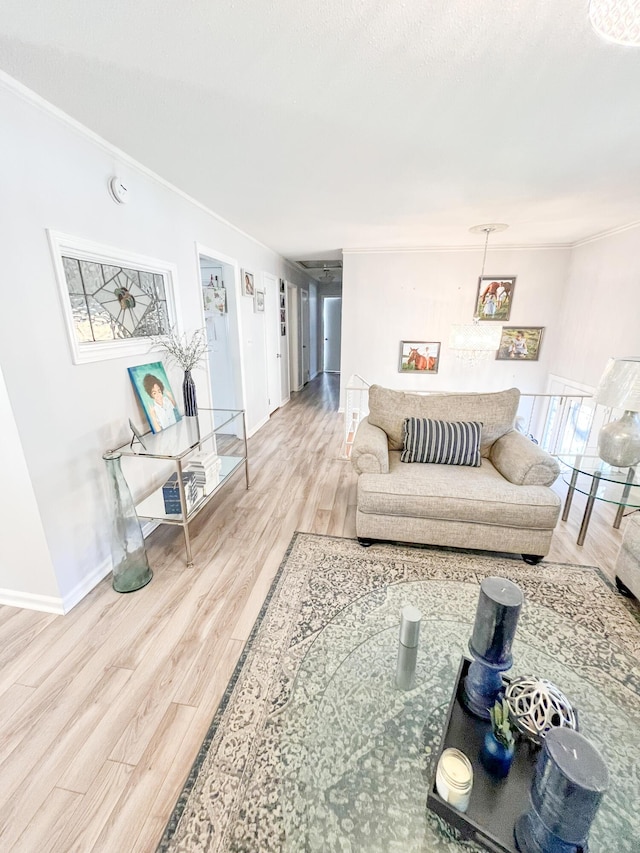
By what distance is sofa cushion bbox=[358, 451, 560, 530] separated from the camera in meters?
2.04

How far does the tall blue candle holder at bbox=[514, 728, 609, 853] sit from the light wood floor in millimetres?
1039

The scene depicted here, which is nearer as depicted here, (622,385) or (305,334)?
(622,385)

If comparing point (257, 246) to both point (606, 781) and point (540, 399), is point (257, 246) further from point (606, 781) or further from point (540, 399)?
point (606, 781)

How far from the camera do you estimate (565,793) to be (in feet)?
2.12

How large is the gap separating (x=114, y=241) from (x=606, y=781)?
2786 millimetres

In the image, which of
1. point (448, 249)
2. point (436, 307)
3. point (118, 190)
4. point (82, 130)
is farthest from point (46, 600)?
point (448, 249)

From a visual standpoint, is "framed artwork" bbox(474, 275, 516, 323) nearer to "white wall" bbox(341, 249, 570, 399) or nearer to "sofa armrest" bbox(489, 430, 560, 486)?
"white wall" bbox(341, 249, 570, 399)

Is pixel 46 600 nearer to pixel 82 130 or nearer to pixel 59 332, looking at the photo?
pixel 59 332

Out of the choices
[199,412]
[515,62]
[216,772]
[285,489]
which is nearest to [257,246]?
[199,412]

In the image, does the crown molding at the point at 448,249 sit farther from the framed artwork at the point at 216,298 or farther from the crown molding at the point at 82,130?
the crown molding at the point at 82,130

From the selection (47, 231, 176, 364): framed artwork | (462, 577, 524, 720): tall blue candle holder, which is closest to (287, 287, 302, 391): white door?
(47, 231, 176, 364): framed artwork

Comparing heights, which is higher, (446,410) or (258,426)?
(446,410)

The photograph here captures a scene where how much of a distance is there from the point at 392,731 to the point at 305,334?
7097 millimetres

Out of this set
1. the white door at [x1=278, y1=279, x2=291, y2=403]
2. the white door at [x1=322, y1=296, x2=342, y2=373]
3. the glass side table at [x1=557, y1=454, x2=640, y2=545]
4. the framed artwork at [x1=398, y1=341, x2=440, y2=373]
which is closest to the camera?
the glass side table at [x1=557, y1=454, x2=640, y2=545]
